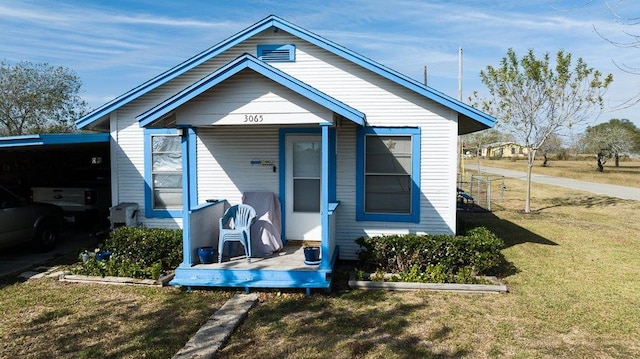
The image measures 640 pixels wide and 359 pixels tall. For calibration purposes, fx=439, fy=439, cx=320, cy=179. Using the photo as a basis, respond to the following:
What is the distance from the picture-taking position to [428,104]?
8227mm

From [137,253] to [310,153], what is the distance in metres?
3.61

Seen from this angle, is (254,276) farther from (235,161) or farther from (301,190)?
(235,161)

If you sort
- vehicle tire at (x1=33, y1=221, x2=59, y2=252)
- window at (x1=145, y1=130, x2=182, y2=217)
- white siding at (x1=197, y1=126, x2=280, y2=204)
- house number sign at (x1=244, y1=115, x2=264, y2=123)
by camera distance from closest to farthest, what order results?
house number sign at (x1=244, y1=115, x2=264, y2=123) → white siding at (x1=197, y1=126, x2=280, y2=204) → window at (x1=145, y1=130, x2=182, y2=217) → vehicle tire at (x1=33, y1=221, x2=59, y2=252)

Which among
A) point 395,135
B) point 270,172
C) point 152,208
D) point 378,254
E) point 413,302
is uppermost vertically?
point 395,135

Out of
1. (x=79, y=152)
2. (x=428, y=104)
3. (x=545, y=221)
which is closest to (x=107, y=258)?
(x=428, y=104)

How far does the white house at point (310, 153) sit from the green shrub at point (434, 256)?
976mm

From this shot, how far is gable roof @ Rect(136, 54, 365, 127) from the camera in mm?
6484

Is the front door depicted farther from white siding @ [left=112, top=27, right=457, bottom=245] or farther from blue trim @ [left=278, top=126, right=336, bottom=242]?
white siding @ [left=112, top=27, right=457, bottom=245]

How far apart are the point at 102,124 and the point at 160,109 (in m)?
3.73

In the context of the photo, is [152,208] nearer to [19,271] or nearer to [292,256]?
[19,271]

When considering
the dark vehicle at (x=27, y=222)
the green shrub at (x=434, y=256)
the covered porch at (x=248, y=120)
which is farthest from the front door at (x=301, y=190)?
the dark vehicle at (x=27, y=222)

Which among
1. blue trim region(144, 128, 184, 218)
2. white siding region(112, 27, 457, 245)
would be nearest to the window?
blue trim region(144, 128, 184, 218)

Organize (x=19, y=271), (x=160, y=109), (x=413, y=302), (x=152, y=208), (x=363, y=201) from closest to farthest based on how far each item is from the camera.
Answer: (x=413, y=302) < (x=160, y=109) < (x=19, y=271) < (x=363, y=201) < (x=152, y=208)

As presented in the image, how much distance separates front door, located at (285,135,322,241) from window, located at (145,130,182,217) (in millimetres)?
2336
